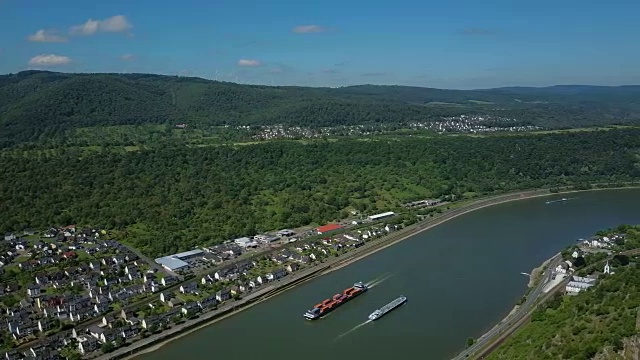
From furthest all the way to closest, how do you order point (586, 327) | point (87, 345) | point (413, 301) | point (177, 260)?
point (177, 260) → point (413, 301) → point (87, 345) → point (586, 327)

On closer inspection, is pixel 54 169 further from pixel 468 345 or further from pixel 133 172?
pixel 468 345

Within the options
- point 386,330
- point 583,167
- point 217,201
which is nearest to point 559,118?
point 583,167

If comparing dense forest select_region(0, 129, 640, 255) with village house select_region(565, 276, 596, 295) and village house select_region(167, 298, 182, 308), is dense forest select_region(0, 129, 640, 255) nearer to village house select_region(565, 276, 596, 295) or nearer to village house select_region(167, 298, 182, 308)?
village house select_region(167, 298, 182, 308)

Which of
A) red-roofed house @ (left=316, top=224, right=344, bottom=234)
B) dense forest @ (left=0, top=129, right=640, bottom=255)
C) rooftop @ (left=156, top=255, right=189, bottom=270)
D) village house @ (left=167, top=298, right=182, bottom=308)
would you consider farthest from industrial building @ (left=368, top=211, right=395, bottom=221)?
village house @ (left=167, top=298, right=182, bottom=308)

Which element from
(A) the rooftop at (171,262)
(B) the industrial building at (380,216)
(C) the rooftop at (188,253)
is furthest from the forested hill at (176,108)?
Answer: (B) the industrial building at (380,216)

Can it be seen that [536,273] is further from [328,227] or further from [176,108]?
[176,108]

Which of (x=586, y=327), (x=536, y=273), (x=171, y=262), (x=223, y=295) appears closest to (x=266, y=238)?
(x=171, y=262)

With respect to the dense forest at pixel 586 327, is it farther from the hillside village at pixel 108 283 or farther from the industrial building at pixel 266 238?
the industrial building at pixel 266 238
